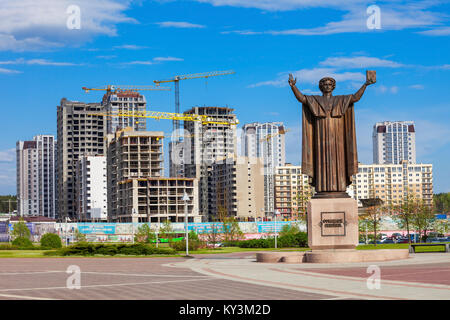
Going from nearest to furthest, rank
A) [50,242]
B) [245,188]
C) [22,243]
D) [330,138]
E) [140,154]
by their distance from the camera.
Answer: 1. [330,138]
2. [50,242]
3. [22,243]
4. [140,154]
5. [245,188]

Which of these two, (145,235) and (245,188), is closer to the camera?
(145,235)

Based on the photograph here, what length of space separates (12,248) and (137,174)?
369ft

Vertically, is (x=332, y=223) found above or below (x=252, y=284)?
above

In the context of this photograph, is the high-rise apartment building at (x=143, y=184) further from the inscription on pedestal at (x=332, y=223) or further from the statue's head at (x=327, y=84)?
the inscription on pedestal at (x=332, y=223)

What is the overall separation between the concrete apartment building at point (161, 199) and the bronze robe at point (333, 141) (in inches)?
5140

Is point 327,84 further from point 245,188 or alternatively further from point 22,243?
point 245,188

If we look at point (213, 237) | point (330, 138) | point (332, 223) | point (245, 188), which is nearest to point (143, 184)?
point (245, 188)

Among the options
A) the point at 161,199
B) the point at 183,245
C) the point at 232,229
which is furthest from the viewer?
the point at 161,199

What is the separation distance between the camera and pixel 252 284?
1994 cm

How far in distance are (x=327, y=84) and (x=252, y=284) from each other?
14486 mm

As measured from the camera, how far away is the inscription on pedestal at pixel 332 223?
A: 29.7m

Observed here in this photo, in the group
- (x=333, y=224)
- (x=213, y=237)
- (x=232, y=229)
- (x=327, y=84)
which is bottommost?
(x=213, y=237)

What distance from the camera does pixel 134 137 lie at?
177 metres
